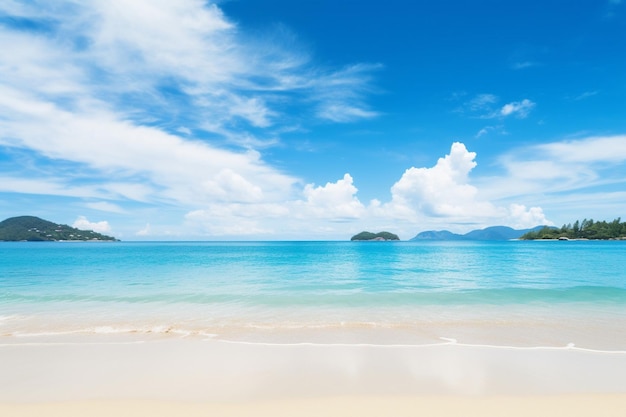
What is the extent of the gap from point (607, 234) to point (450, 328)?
236683 millimetres

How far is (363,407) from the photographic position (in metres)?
5.66

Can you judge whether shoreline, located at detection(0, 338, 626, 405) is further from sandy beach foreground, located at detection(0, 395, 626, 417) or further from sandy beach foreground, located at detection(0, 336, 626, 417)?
sandy beach foreground, located at detection(0, 395, 626, 417)

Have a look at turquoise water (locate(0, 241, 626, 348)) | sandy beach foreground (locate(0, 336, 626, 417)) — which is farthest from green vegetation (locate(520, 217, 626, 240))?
sandy beach foreground (locate(0, 336, 626, 417))

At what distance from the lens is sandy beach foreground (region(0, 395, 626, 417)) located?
5508 mm

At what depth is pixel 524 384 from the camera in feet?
22.1

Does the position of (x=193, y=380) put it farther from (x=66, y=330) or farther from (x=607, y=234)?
(x=607, y=234)

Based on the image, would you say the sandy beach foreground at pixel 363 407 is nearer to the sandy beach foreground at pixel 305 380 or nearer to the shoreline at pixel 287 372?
the sandy beach foreground at pixel 305 380

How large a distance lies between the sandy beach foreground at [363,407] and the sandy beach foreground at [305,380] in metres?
0.02

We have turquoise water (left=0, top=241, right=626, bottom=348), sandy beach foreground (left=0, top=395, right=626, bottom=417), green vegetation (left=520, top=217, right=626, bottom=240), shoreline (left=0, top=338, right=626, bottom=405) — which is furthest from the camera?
green vegetation (left=520, top=217, right=626, bottom=240)

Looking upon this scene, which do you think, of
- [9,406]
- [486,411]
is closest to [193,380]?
[9,406]

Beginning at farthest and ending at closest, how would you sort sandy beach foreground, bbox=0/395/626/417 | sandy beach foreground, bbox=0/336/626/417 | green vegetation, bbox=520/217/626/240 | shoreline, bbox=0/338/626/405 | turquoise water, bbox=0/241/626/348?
green vegetation, bbox=520/217/626/240 → turquoise water, bbox=0/241/626/348 → shoreline, bbox=0/338/626/405 → sandy beach foreground, bbox=0/336/626/417 → sandy beach foreground, bbox=0/395/626/417

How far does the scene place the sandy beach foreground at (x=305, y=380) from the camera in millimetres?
5719

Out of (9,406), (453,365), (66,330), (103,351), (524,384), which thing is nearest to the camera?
(9,406)

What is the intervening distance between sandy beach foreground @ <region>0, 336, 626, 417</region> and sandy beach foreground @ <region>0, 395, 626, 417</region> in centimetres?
2
